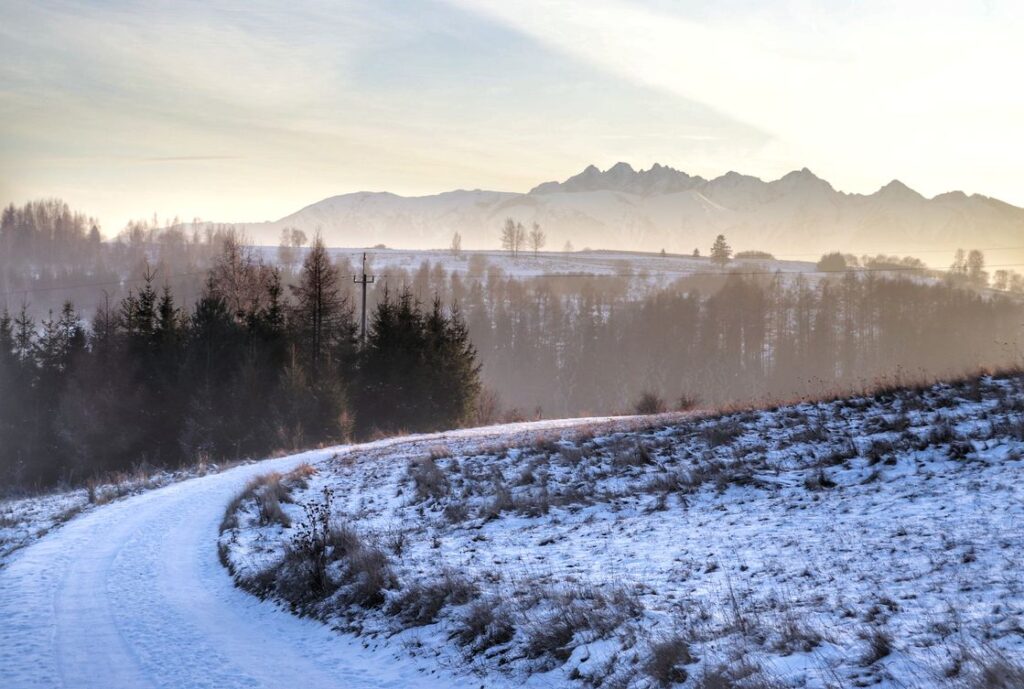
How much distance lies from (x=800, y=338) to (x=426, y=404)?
104963 millimetres

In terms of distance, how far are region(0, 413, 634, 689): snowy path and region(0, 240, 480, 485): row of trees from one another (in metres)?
28.4

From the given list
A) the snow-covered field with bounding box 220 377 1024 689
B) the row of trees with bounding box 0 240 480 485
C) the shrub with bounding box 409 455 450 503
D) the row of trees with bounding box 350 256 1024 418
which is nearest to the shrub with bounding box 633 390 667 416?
the row of trees with bounding box 0 240 480 485

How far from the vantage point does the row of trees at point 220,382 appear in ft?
153

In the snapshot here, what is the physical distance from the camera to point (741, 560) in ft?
31.0

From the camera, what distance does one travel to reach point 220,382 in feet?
163

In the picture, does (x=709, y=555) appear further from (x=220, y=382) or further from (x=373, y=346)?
(x=373, y=346)

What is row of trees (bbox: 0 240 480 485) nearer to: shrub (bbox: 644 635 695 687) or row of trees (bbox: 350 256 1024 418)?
shrub (bbox: 644 635 695 687)

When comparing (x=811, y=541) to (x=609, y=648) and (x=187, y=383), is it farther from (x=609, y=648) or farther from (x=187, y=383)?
(x=187, y=383)

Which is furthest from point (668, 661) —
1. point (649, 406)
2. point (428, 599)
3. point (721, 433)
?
point (649, 406)

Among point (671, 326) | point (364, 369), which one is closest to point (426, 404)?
point (364, 369)

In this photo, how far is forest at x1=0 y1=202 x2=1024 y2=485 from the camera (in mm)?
47250

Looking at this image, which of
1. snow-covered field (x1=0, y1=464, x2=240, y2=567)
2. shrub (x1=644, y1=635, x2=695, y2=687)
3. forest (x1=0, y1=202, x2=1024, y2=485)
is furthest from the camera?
forest (x1=0, y1=202, x2=1024, y2=485)

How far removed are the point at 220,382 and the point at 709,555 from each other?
150ft

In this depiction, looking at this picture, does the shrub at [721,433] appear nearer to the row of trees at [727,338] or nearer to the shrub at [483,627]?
the shrub at [483,627]
